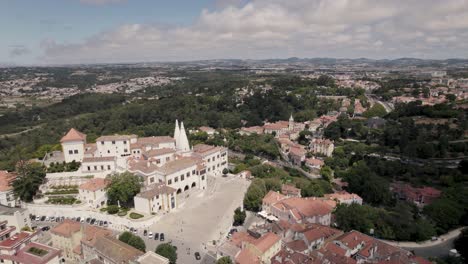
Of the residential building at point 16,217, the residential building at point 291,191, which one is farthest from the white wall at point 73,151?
the residential building at point 291,191

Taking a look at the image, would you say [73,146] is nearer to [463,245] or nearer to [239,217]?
[239,217]

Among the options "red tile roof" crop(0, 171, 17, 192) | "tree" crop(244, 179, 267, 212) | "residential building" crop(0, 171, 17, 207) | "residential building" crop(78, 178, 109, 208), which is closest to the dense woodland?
"tree" crop(244, 179, 267, 212)

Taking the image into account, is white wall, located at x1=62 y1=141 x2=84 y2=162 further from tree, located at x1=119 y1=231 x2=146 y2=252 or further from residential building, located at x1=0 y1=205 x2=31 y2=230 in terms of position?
tree, located at x1=119 y1=231 x2=146 y2=252

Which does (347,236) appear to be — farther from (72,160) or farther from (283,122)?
(283,122)

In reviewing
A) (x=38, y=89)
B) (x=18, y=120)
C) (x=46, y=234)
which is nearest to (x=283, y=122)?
(x=46, y=234)

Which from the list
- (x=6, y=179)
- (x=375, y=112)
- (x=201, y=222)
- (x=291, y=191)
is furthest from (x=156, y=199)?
(x=375, y=112)
